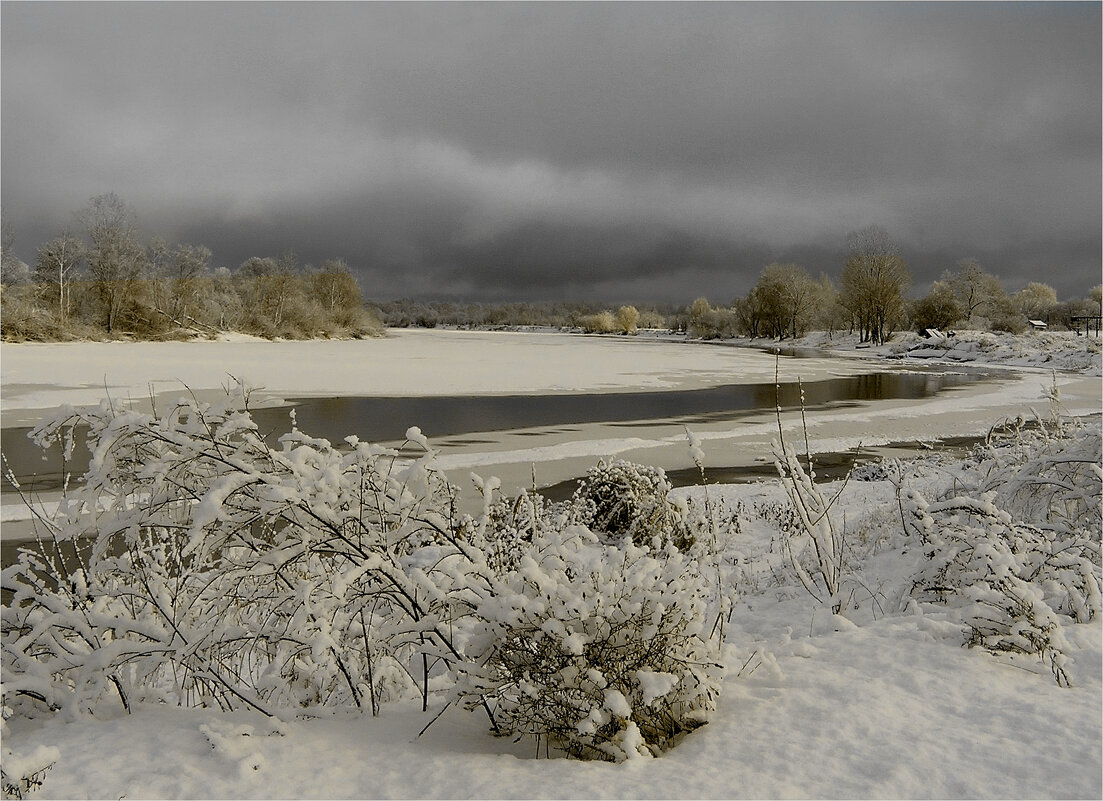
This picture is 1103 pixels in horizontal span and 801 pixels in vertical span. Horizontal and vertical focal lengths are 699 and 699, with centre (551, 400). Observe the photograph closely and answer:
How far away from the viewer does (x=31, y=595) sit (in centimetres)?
300

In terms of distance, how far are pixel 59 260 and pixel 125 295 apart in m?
6.15

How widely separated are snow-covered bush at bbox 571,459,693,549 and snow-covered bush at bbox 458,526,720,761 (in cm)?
504

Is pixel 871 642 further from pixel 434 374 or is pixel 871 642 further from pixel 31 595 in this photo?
pixel 434 374

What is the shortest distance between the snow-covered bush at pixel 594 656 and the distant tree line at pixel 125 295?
43.9 metres

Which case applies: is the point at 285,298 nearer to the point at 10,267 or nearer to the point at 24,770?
the point at 10,267

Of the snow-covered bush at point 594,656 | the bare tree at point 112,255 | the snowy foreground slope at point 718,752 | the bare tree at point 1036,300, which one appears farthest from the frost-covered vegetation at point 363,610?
the bare tree at point 1036,300

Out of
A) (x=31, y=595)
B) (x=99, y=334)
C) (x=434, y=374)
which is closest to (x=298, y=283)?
(x=99, y=334)

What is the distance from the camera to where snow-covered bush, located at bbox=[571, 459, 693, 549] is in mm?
8094

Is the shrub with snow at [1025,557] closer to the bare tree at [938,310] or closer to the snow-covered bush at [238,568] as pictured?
the snow-covered bush at [238,568]

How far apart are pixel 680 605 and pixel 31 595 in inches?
109

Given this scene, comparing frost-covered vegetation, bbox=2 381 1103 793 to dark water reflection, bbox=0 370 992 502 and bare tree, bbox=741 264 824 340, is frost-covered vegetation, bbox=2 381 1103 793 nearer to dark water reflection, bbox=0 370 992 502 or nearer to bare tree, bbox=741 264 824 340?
dark water reflection, bbox=0 370 992 502

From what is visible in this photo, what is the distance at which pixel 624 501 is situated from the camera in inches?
335

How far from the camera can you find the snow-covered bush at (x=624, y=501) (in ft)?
26.6

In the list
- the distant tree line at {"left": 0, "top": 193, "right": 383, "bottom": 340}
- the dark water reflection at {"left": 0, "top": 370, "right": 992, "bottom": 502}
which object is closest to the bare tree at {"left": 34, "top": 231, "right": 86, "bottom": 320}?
the distant tree line at {"left": 0, "top": 193, "right": 383, "bottom": 340}
